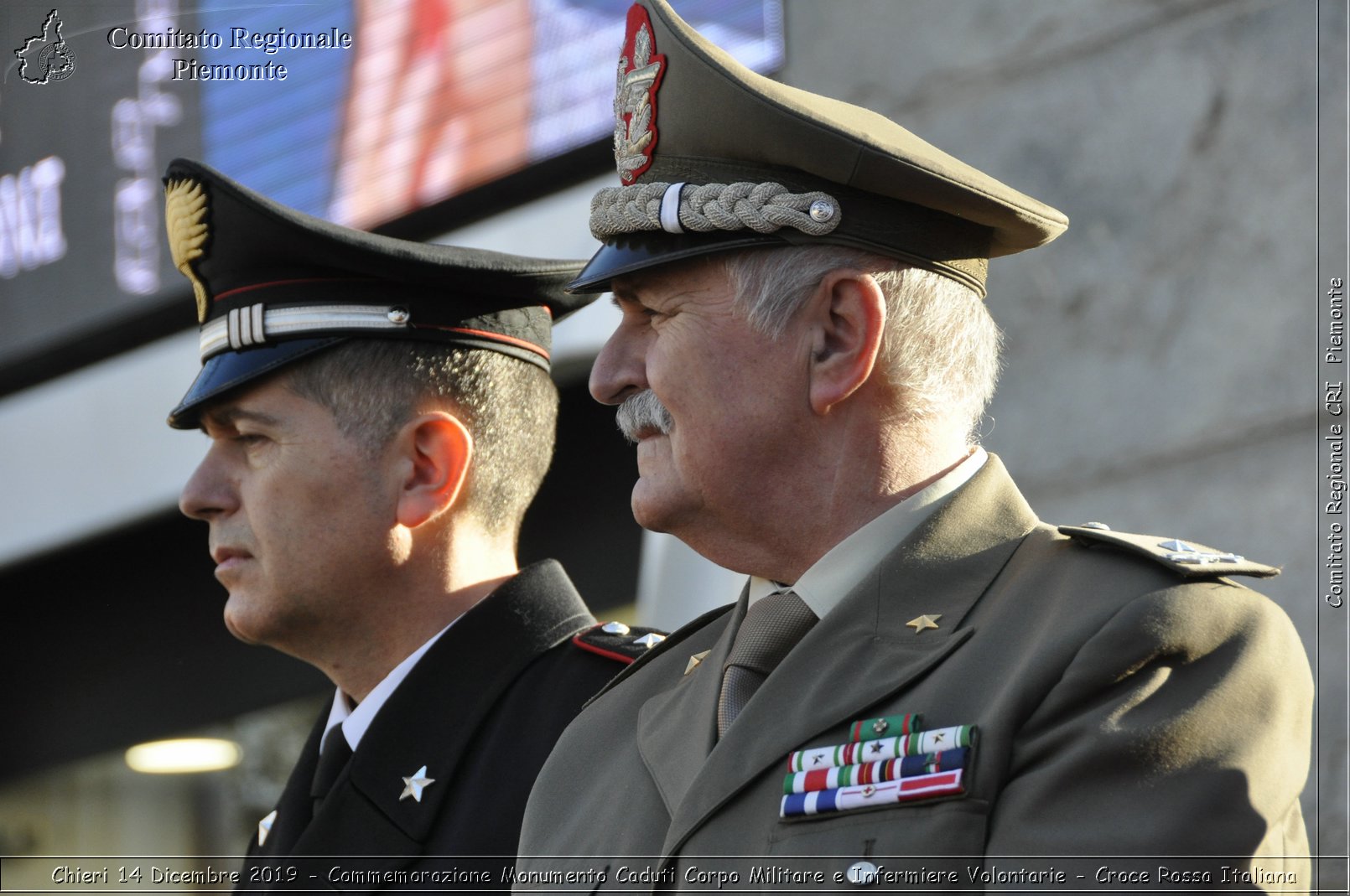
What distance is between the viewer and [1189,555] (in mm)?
2010

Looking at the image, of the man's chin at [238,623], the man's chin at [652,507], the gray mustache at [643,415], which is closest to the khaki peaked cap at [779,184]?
the gray mustache at [643,415]

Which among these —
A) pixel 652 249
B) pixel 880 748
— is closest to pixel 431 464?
pixel 652 249

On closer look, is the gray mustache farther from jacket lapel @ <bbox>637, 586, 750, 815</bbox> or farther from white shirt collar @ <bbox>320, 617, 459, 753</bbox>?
white shirt collar @ <bbox>320, 617, 459, 753</bbox>

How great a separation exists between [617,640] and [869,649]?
1.08m

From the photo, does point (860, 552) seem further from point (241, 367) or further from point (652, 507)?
point (241, 367)

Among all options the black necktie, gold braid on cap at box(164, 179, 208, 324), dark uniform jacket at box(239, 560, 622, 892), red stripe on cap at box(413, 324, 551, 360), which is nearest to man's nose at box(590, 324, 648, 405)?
dark uniform jacket at box(239, 560, 622, 892)

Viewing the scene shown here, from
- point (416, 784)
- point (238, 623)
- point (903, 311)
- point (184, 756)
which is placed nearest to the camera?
point (903, 311)

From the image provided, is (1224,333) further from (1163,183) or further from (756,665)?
(756,665)

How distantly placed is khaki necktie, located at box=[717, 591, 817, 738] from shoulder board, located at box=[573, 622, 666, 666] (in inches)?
28.9

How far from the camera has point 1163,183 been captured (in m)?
3.95

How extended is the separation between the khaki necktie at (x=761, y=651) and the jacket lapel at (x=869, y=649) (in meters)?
0.03

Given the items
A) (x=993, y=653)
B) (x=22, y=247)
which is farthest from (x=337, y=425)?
(x=22, y=247)

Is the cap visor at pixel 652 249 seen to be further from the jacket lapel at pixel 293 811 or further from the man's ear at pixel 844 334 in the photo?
the jacket lapel at pixel 293 811

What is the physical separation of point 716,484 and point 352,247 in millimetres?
1306
